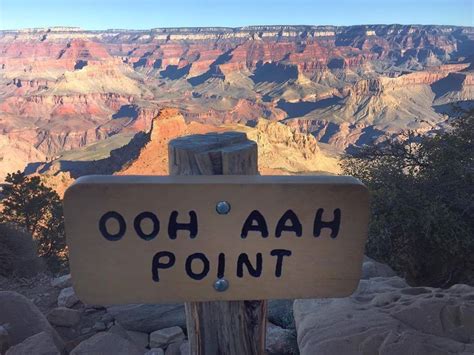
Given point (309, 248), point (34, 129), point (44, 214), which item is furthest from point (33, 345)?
point (34, 129)

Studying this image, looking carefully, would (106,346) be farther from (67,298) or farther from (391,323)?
(391,323)

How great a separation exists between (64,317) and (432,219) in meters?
6.78

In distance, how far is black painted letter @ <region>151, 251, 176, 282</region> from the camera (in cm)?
187

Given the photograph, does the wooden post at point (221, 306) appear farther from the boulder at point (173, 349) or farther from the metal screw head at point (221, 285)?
the boulder at point (173, 349)

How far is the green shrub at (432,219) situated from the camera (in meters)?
8.62

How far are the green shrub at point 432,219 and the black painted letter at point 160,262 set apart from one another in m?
7.62

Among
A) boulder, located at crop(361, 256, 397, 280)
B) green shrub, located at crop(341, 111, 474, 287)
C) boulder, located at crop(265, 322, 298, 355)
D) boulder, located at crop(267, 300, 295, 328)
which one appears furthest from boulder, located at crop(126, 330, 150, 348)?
green shrub, located at crop(341, 111, 474, 287)

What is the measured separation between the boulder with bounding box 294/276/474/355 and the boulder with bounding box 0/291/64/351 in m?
3.03

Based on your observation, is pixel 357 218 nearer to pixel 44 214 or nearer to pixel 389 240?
pixel 389 240

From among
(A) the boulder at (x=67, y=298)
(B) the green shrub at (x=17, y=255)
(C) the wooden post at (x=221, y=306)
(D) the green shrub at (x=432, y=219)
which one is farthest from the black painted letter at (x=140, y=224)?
(B) the green shrub at (x=17, y=255)

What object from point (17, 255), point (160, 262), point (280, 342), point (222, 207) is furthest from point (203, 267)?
point (17, 255)

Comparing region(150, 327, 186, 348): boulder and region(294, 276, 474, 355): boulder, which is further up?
region(294, 276, 474, 355): boulder

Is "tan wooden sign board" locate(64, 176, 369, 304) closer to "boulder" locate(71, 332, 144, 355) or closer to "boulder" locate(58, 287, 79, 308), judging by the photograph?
"boulder" locate(71, 332, 144, 355)

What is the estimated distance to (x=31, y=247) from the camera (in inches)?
435
